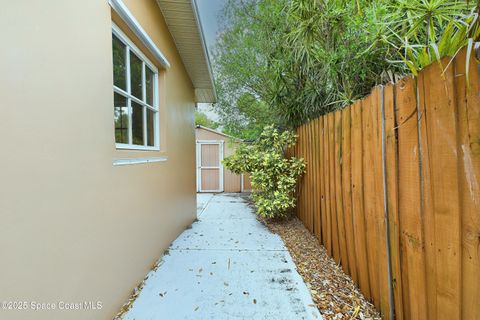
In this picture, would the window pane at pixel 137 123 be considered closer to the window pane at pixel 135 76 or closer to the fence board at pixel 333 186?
the window pane at pixel 135 76

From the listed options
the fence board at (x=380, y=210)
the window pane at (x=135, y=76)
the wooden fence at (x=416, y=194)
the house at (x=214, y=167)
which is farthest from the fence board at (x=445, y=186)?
the house at (x=214, y=167)

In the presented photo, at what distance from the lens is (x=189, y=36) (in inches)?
163

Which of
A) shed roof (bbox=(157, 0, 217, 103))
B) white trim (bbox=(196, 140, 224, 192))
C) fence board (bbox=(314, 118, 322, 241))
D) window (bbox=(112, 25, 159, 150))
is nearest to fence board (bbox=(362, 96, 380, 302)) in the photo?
fence board (bbox=(314, 118, 322, 241))

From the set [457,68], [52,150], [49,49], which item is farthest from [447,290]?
[49,49]

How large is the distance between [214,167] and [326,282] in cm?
833

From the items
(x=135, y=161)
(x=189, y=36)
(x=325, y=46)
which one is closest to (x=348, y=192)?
(x=325, y=46)

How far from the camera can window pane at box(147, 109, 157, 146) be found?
334 centimetres

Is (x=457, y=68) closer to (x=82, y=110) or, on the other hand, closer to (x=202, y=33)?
(x=82, y=110)

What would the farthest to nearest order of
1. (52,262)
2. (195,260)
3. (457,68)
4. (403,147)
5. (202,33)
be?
(202,33) < (195,260) < (403,147) < (52,262) < (457,68)

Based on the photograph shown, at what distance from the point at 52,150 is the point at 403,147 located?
2.44 metres

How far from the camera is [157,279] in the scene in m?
2.77

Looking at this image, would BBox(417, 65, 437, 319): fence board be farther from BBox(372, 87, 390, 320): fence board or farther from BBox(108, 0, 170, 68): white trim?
BBox(108, 0, 170, 68): white trim

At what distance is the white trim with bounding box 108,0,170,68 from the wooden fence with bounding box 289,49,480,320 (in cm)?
263

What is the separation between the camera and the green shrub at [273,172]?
4.71 meters
